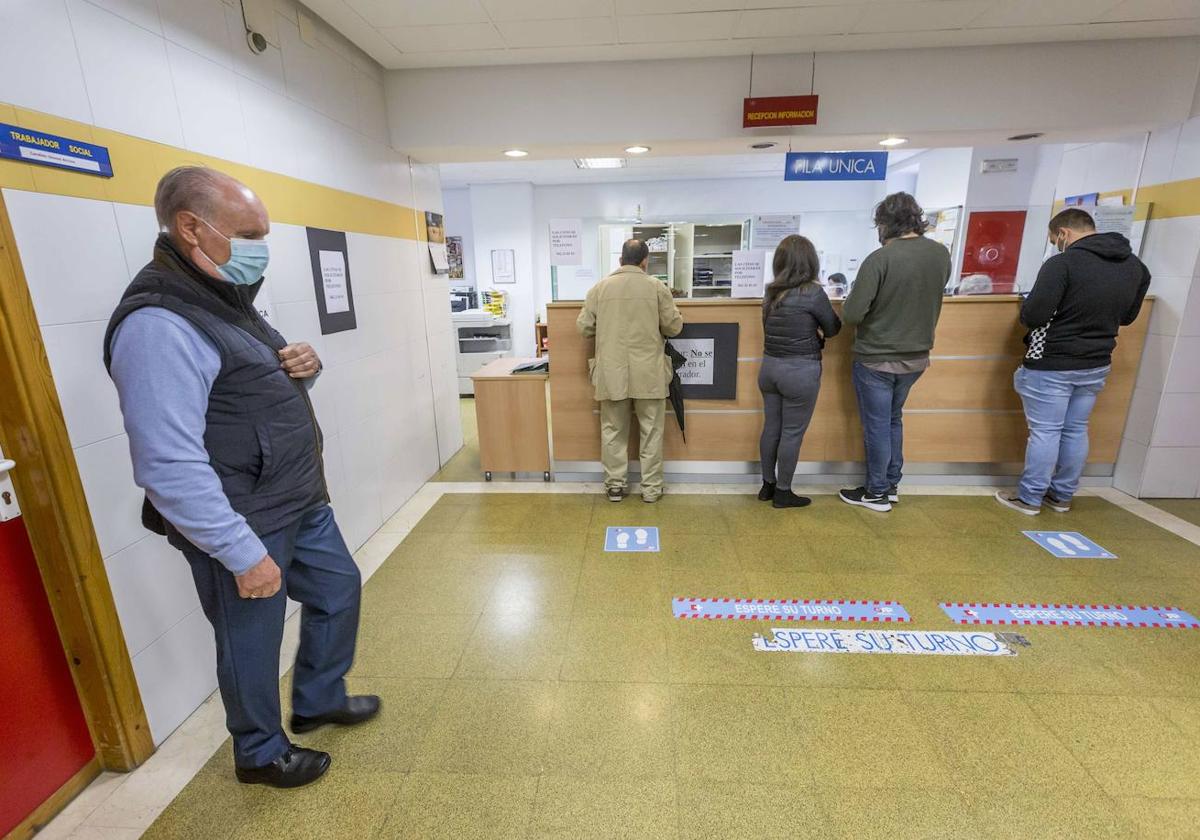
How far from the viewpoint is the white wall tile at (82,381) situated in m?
1.47

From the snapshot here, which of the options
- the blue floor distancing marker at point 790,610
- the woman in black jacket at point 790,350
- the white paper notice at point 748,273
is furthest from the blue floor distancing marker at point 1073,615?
the white paper notice at point 748,273

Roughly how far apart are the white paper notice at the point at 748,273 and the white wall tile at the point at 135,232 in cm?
288

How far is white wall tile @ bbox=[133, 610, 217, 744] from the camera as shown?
68.8 inches

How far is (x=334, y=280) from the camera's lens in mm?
2766

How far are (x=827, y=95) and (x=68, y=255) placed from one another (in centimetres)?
356

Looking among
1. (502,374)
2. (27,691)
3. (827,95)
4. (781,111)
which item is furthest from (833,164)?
(27,691)

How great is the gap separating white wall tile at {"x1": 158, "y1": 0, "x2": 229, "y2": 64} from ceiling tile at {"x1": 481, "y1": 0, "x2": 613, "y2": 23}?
1071mm

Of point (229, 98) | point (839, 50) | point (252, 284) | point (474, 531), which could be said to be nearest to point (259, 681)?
point (252, 284)

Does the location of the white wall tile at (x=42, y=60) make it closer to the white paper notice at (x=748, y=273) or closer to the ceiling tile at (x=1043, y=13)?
the white paper notice at (x=748, y=273)

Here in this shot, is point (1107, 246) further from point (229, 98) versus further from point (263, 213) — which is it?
point (229, 98)

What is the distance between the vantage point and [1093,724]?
5.85ft

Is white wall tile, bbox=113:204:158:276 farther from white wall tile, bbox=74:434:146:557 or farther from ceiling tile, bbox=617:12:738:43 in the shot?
ceiling tile, bbox=617:12:738:43

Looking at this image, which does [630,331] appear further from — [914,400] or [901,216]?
[914,400]

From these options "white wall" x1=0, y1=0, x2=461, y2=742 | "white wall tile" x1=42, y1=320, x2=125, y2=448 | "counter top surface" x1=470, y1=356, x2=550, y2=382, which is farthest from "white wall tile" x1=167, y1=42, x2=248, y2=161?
"counter top surface" x1=470, y1=356, x2=550, y2=382
